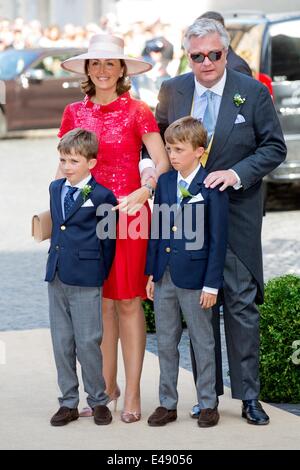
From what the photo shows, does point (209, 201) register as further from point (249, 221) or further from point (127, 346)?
point (127, 346)

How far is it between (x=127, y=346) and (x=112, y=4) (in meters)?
42.4

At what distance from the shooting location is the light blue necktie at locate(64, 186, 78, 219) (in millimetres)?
7015

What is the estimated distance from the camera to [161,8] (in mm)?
43625

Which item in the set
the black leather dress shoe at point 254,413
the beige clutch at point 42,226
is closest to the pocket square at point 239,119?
the beige clutch at point 42,226

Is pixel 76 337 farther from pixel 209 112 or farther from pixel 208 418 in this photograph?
pixel 209 112

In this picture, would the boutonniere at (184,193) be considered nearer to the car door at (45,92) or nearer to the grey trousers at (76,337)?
the grey trousers at (76,337)

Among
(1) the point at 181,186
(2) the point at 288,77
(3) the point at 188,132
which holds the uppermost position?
(3) the point at 188,132

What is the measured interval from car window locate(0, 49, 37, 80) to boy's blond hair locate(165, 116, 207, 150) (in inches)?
813

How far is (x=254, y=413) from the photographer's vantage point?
7.10 m

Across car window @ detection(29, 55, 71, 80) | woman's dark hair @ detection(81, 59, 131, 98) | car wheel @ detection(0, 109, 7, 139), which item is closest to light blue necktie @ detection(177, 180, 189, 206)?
woman's dark hair @ detection(81, 59, 131, 98)

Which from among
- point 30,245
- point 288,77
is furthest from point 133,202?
point 288,77

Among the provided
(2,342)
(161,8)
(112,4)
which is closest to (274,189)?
(2,342)

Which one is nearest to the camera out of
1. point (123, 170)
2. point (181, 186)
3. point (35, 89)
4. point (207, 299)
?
point (207, 299)

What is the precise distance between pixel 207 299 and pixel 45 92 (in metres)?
21.0
